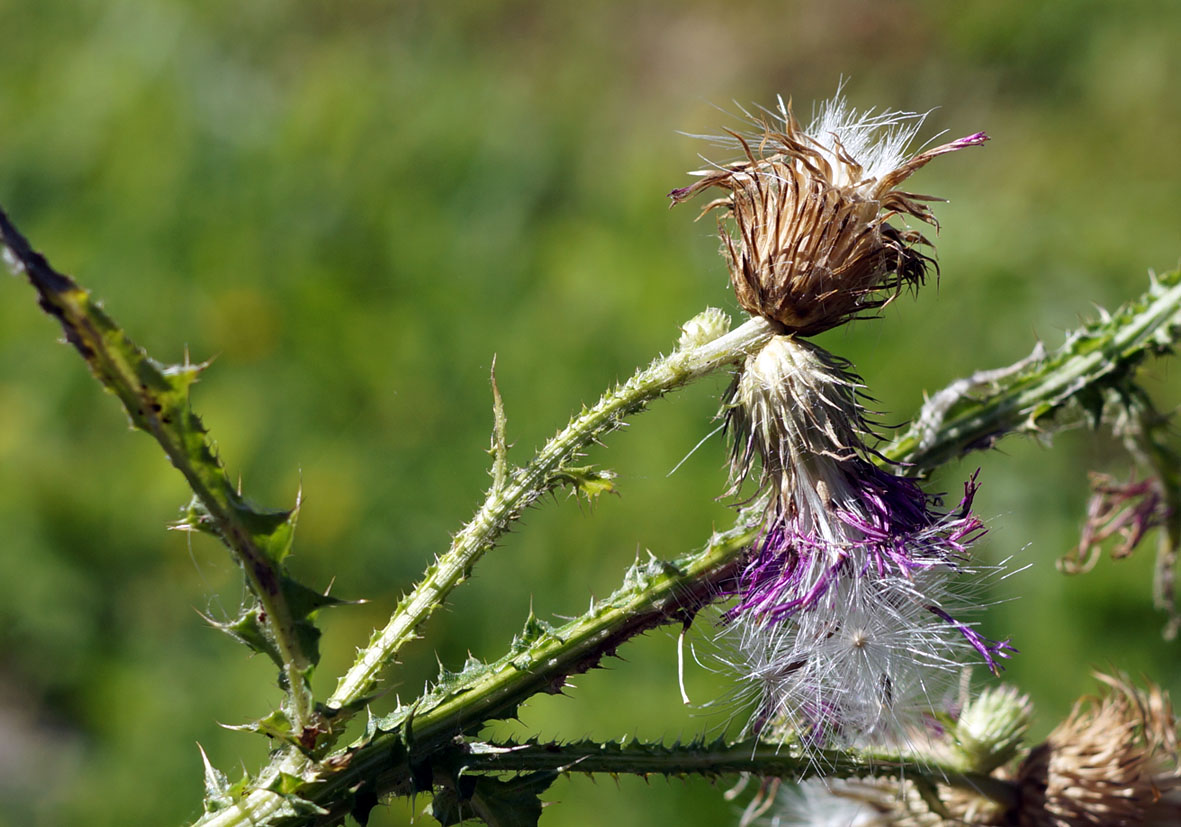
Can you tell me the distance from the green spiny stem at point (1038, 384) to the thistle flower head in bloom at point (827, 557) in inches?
13.7

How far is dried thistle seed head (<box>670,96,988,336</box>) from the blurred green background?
2.47 meters

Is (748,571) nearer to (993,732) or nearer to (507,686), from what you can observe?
(507,686)

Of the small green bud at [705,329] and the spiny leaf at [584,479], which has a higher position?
the small green bud at [705,329]

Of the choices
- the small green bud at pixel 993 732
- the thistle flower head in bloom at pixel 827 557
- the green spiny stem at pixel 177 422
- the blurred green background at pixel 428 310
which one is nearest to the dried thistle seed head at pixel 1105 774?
the small green bud at pixel 993 732

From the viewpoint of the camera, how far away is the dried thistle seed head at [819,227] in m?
1.66

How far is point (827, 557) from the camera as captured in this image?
167 centimetres

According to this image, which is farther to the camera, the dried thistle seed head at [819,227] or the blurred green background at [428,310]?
A: the blurred green background at [428,310]

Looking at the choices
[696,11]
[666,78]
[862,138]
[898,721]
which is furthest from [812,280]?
[696,11]

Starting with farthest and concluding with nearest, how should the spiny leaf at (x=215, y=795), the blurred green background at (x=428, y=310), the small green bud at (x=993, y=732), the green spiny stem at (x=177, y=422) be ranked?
the blurred green background at (x=428, y=310) < the small green bud at (x=993, y=732) < the spiny leaf at (x=215, y=795) < the green spiny stem at (x=177, y=422)

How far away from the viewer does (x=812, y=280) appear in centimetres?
166

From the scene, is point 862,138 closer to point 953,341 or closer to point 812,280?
point 812,280

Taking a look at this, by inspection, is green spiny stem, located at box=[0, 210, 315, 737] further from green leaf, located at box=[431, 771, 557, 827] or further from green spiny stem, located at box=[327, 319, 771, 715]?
green leaf, located at box=[431, 771, 557, 827]

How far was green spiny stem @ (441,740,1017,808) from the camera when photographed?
1.68 meters

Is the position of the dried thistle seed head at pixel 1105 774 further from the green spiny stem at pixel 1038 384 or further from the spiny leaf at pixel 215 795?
the spiny leaf at pixel 215 795
